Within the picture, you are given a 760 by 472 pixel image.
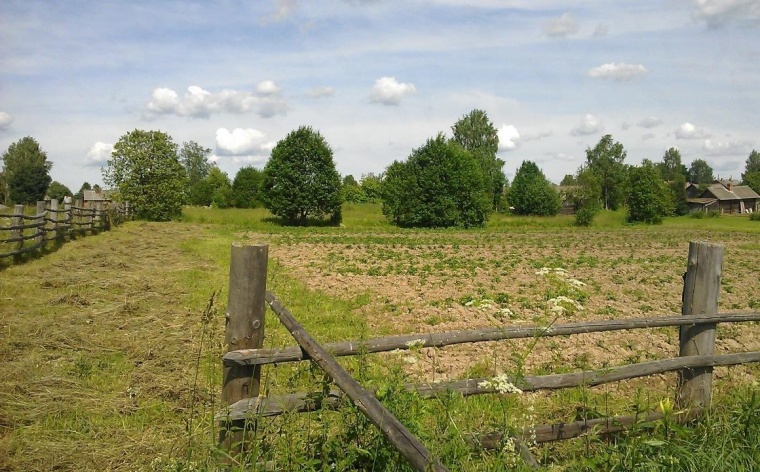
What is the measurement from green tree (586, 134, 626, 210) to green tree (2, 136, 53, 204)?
8094cm

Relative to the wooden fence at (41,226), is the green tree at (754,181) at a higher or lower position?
higher

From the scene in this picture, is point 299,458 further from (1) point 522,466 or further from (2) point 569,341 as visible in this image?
(2) point 569,341

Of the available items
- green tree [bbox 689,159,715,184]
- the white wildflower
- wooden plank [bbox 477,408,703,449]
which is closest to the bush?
wooden plank [bbox 477,408,703,449]

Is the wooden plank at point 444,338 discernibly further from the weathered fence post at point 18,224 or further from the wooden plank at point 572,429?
→ the weathered fence post at point 18,224

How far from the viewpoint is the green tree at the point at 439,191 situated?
45000 mm

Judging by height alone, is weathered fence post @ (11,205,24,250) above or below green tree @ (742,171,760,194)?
below

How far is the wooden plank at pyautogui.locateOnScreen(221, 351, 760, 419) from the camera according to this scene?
3.54 m

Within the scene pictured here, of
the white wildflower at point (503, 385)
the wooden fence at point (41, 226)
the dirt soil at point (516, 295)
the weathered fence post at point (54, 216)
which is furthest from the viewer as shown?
the weathered fence post at point (54, 216)

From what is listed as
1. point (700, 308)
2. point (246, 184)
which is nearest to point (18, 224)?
point (700, 308)

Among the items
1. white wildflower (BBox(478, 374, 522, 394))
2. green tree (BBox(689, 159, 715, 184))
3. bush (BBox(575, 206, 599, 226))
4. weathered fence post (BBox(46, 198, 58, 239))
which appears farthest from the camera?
green tree (BBox(689, 159, 715, 184))

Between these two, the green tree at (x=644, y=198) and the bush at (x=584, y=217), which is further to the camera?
the green tree at (x=644, y=198)

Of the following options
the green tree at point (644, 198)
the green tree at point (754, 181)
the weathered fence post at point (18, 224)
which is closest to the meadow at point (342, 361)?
the weathered fence post at point (18, 224)

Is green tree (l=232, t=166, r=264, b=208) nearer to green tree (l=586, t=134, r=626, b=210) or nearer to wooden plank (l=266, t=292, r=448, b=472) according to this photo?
green tree (l=586, t=134, r=626, b=210)

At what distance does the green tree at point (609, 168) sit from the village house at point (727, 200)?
1465 centimetres
